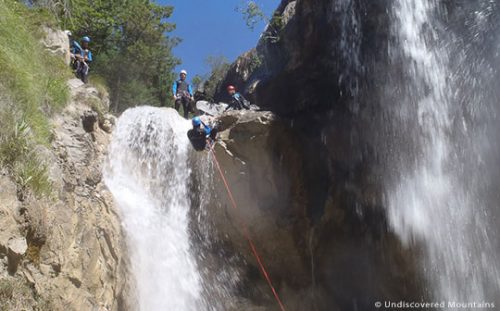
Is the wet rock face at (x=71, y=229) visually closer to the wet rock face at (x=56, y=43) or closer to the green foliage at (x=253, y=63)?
the wet rock face at (x=56, y=43)

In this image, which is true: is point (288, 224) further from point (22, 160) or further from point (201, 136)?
point (22, 160)

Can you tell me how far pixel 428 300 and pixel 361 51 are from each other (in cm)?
581

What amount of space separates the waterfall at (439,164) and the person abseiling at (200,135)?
434 centimetres

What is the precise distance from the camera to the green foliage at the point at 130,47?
53.9 feet

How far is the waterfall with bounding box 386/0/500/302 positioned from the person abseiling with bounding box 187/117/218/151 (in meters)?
4.34

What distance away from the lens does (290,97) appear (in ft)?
41.2

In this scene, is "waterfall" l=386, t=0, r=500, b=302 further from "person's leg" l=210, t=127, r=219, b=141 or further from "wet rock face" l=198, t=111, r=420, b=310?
"person's leg" l=210, t=127, r=219, b=141

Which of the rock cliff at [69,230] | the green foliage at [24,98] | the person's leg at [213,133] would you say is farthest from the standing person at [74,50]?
the person's leg at [213,133]

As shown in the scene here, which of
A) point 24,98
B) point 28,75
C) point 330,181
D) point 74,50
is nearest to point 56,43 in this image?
point 74,50

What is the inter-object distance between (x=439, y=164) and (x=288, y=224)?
12.1 feet

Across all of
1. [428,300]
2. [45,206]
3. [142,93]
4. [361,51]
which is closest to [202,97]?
[142,93]

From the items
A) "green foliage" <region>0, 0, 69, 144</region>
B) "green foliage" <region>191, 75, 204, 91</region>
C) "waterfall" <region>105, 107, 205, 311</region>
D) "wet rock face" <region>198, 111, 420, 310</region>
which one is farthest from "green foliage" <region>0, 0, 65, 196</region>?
"green foliage" <region>191, 75, 204, 91</region>

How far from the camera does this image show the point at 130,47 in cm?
1812

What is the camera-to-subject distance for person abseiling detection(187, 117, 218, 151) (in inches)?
445
